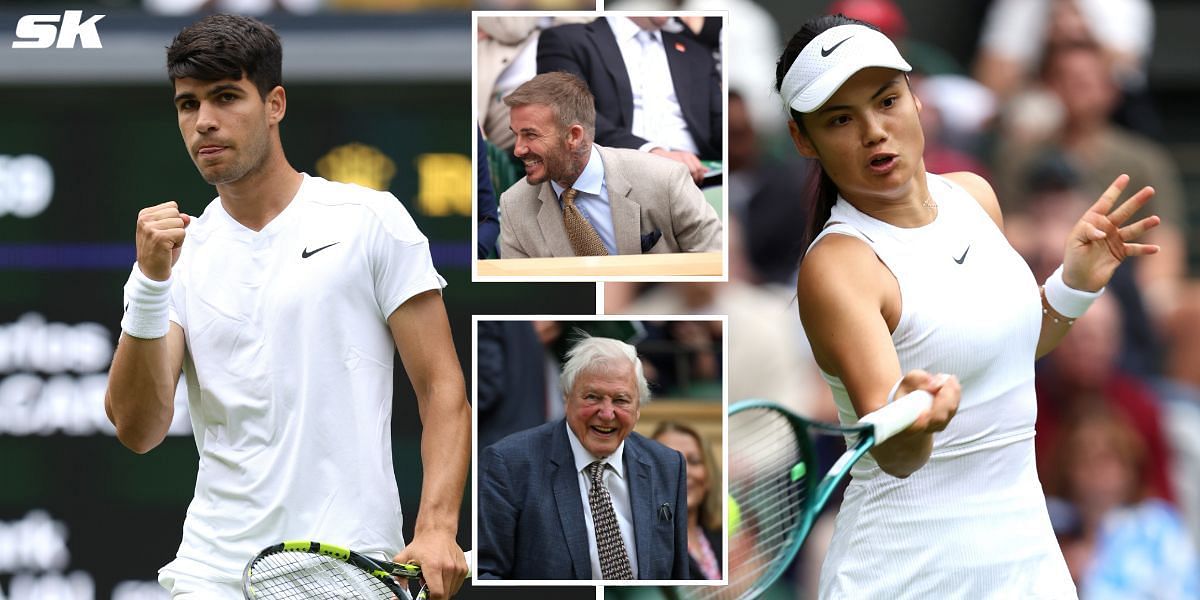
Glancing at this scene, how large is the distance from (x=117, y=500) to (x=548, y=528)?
220 centimetres

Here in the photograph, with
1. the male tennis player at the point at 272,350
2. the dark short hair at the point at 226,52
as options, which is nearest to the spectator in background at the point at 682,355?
the male tennis player at the point at 272,350

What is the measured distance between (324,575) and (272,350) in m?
0.41

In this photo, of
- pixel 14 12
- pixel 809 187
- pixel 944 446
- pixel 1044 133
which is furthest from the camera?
pixel 1044 133

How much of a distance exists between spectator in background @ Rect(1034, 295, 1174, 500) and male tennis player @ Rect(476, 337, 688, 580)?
2458 mm

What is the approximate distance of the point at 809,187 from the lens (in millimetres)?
3375

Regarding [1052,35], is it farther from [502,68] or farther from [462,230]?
[502,68]

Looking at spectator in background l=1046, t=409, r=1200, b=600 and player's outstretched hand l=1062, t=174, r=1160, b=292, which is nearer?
player's outstretched hand l=1062, t=174, r=1160, b=292

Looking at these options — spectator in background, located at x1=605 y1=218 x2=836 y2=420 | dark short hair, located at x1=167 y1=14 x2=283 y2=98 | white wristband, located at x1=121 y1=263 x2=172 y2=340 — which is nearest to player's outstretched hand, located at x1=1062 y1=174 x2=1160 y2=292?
dark short hair, located at x1=167 y1=14 x2=283 y2=98

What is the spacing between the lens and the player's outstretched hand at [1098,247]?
11.1ft

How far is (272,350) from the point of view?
132 inches

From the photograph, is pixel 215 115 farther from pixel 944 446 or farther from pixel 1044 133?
pixel 1044 133

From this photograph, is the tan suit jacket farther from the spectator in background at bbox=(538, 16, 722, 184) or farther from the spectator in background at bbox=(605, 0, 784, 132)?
the spectator in background at bbox=(605, 0, 784, 132)

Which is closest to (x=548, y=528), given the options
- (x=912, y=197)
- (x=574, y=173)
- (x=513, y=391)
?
(x=513, y=391)

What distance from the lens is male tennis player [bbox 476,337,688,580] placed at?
356 cm
